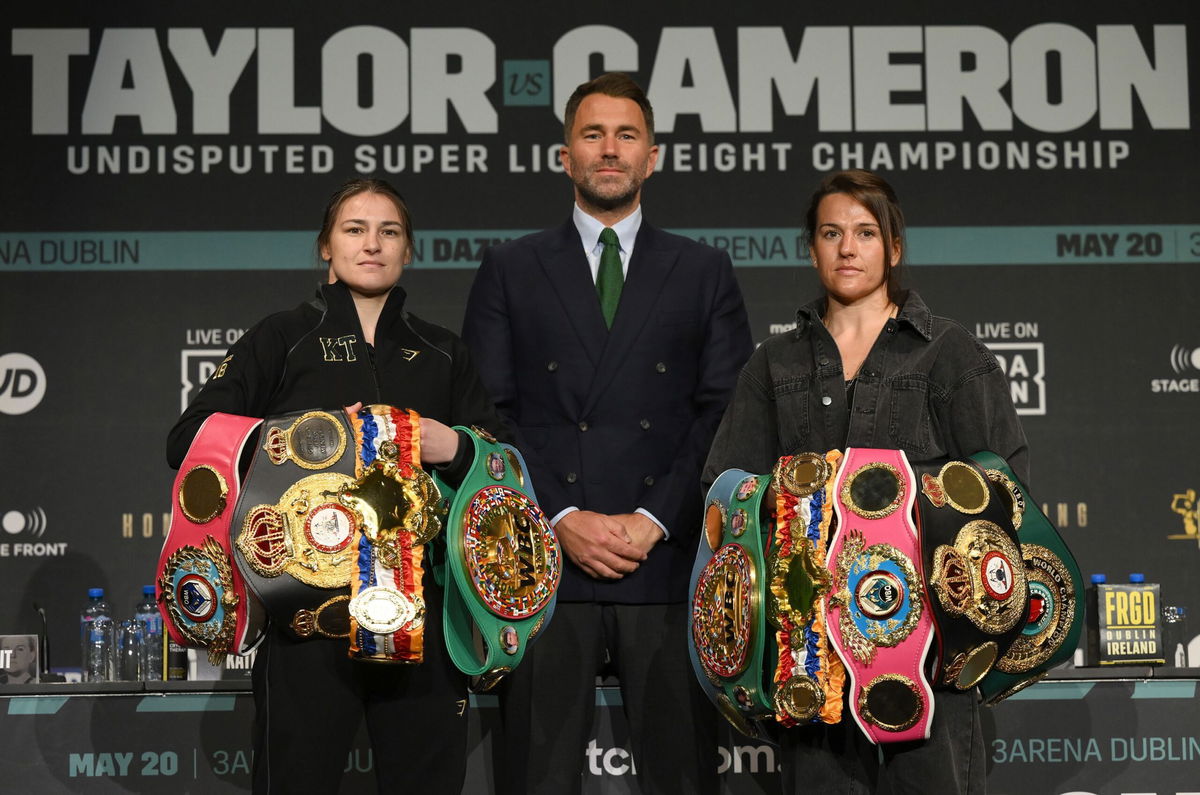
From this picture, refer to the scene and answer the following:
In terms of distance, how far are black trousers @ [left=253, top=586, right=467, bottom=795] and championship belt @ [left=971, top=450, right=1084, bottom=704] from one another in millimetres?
934

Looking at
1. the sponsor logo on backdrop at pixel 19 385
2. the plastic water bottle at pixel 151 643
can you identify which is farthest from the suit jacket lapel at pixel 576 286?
the sponsor logo on backdrop at pixel 19 385

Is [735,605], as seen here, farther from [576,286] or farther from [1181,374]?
[1181,374]

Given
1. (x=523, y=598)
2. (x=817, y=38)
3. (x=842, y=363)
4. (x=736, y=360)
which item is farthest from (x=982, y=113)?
(x=523, y=598)

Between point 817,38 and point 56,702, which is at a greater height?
point 817,38

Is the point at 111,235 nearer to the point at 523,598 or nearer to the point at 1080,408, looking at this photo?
the point at 523,598

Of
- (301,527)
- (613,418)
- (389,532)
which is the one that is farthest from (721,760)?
(301,527)

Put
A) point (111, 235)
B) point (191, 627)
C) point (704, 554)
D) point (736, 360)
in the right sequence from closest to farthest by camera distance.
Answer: point (191, 627), point (704, 554), point (736, 360), point (111, 235)

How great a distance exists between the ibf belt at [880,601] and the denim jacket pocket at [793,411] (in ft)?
0.88

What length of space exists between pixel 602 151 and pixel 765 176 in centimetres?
141

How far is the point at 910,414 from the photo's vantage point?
2.33m

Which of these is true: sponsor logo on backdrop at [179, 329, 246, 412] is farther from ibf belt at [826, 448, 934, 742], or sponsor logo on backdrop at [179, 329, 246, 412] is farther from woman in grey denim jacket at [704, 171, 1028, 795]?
ibf belt at [826, 448, 934, 742]

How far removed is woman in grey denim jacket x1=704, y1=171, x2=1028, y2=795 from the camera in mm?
2180

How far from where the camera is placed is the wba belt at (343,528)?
2.13 meters

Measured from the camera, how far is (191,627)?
7.25 feet
